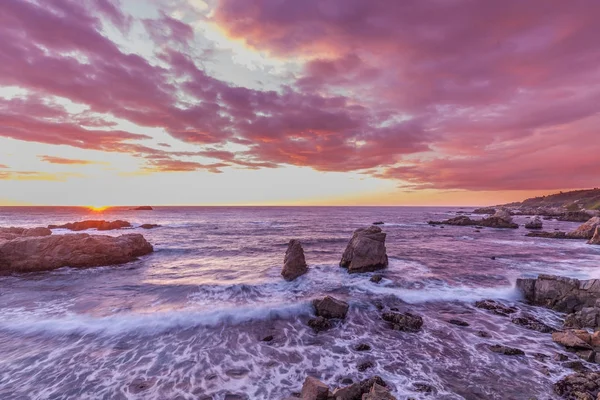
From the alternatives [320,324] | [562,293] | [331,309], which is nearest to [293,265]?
[331,309]

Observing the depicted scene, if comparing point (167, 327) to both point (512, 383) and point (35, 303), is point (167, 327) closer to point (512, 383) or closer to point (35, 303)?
point (35, 303)

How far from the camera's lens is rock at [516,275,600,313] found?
15.8 metres

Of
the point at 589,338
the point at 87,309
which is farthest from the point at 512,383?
the point at 87,309

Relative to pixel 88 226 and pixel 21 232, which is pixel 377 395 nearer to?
pixel 21 232

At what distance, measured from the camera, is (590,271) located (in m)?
24.5

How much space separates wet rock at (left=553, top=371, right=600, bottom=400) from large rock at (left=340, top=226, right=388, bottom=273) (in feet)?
54.6

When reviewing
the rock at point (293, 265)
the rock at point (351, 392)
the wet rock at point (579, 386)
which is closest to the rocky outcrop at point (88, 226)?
the rock at point (293, 265)

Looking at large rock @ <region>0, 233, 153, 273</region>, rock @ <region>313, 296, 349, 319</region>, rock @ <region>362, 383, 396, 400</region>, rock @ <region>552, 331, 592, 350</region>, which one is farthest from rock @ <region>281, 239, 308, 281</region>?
large rock @ <region>0, 233, 153, 273</region>

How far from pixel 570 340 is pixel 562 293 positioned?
6.85 m

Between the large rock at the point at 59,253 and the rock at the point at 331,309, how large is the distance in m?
25.5

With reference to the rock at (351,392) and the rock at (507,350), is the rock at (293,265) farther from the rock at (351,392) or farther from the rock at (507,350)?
the rock at (351,392)

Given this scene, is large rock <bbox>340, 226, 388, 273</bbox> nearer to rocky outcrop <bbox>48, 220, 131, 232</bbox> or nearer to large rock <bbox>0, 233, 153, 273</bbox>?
large rock <bbox>0, 233, 153, 273</bbox>

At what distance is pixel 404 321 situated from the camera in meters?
14.5

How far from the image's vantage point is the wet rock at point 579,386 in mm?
8383
